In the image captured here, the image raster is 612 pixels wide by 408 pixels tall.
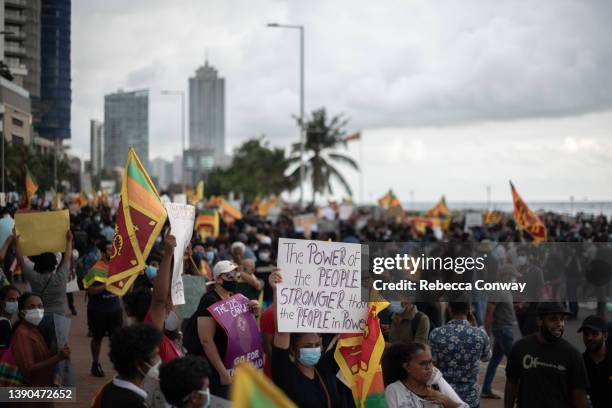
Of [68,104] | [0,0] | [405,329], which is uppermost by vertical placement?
[0,0]

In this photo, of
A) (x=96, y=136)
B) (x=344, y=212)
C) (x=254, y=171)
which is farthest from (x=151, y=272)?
(x=254, y=171)

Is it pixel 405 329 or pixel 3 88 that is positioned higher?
pixel 3 88

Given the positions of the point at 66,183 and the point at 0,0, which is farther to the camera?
the point at 66,183

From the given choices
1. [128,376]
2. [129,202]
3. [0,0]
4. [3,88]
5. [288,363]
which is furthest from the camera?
[3,88]

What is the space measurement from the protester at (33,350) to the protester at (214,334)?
91 centimetres

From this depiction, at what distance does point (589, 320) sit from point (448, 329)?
1.11 m

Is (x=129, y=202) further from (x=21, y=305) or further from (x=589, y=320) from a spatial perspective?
(x=589, y=320)

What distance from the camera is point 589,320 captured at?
20.4 feet

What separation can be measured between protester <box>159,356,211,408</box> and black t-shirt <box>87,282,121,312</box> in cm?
662

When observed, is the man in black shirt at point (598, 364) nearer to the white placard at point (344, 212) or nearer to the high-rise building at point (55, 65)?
the high-rise building at point (55, 65)

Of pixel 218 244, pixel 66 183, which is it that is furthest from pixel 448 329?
pixel 66 183

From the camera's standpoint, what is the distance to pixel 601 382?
6.16m

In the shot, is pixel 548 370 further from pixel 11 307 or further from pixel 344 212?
pixel 344 212

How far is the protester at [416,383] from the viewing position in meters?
5.25
